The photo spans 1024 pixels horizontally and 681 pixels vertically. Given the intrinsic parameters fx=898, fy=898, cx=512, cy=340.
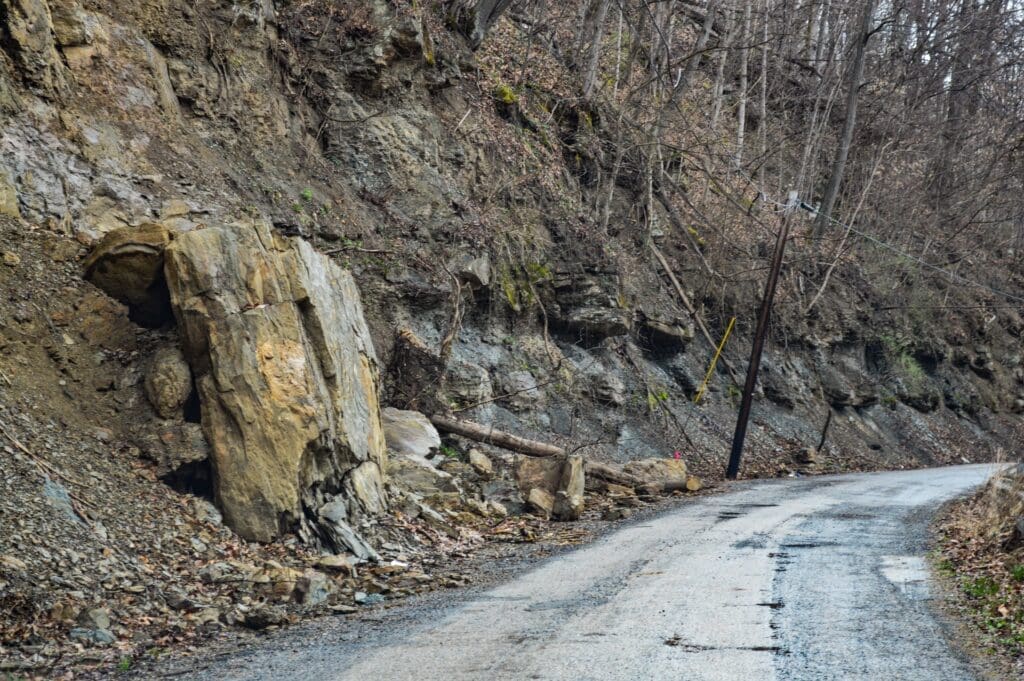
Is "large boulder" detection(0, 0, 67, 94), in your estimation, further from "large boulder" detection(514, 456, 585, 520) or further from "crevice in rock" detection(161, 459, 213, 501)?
"large boulder" detection(514, 456, 585, 520)

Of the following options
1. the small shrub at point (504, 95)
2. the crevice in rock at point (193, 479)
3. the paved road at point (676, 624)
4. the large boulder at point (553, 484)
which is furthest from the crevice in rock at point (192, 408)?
the small shrub at point (504, 95)

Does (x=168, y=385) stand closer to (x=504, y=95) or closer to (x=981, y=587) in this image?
(x=981, y=587)

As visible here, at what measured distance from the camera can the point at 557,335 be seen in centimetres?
2077

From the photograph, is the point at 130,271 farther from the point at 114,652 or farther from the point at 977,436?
the point at 977,436

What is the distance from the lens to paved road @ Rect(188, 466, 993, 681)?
19.4ft

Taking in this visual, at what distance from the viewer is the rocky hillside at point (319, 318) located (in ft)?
27.4

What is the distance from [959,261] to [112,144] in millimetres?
33017

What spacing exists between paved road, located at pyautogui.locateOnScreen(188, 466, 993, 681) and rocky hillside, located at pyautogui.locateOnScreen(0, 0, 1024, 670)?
1292 mm

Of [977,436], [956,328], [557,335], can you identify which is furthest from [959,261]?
[557,335]

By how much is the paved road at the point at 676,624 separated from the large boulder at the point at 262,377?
2219 mm

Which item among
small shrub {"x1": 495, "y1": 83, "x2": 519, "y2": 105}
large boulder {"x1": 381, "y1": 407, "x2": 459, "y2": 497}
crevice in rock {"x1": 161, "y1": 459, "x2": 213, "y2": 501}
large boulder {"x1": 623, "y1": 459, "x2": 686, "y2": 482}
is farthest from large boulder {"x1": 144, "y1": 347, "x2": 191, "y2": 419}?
small shrub {"x1": 495, "y1": 83, "x2": 519, "y2": 105}

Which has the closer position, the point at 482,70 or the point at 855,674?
the point at 855,674

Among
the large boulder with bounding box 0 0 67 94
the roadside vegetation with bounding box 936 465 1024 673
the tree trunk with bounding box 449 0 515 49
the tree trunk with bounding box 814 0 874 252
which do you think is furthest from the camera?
the tree trunk with bounding box 814 0 874 252

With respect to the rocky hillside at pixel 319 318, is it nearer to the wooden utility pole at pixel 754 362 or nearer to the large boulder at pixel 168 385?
the large boulder at pixel 168 385
